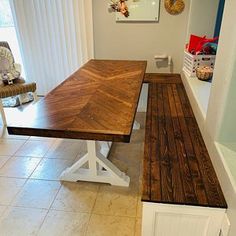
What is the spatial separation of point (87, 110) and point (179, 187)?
0.79 m

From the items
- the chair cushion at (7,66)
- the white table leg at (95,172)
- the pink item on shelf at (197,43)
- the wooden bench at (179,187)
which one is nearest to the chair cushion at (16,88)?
the chair cushion at (7,66)

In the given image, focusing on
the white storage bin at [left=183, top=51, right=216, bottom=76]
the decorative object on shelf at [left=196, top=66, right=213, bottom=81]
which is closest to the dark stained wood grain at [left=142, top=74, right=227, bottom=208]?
the decorative object on shelf at [left=196, top=66, right=213, bottom=81]

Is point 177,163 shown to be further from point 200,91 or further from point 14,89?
point 14,89

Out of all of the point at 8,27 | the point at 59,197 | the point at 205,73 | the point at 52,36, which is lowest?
the point at 59,197

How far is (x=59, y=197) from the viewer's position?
1.87 meters

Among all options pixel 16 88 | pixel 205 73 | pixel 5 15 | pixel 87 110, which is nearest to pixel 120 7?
pixel 205 73

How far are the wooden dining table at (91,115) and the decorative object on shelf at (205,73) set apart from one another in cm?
61

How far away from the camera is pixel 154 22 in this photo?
305 centimetres

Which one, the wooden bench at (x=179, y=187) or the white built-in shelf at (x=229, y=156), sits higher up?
the white built-in shelf at (x=229, y=156)

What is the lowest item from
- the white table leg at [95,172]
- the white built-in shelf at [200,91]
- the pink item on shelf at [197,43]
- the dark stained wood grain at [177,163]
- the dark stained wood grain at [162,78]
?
the white table leg at [95,172]

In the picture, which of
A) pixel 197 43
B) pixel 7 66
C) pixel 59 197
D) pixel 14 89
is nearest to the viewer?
pixel 59 197

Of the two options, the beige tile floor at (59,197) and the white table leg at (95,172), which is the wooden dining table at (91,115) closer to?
the white table leg at (95,172)

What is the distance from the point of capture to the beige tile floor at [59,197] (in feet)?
5.30

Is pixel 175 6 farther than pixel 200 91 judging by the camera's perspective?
Yes
